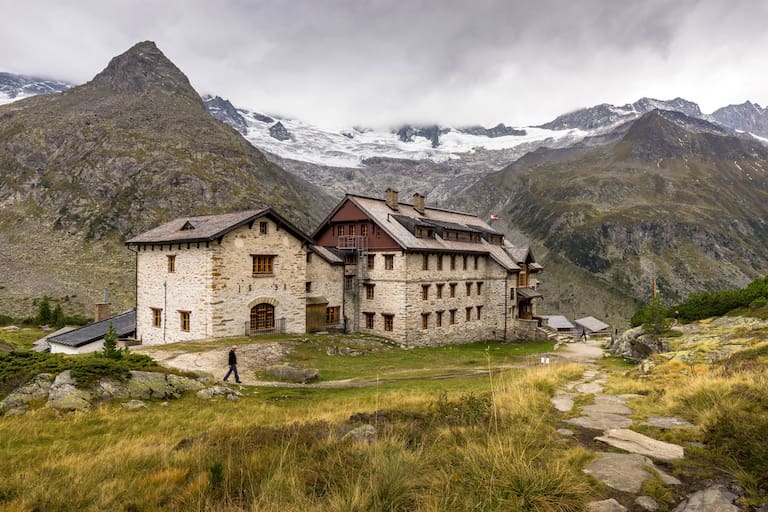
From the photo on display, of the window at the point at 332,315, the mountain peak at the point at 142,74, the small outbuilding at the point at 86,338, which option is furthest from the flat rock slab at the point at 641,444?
the mountain peak at the point at 142,74

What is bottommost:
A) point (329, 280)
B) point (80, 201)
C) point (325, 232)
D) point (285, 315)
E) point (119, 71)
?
point (285, 315)

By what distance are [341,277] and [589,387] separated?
28.1 m

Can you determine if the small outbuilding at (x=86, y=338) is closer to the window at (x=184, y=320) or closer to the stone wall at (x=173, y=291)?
the stone wall at (x=173, y=291)

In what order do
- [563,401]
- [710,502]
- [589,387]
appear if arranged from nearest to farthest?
[710,502], [563,401], [589,387]

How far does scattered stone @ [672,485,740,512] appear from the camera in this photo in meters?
5.04

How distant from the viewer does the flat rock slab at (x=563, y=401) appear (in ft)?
35.2

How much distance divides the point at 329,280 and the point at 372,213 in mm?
7864

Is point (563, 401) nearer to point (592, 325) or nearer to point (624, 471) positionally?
point (624, 471)

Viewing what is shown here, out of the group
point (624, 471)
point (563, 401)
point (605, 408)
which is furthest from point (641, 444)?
point (563, 401)

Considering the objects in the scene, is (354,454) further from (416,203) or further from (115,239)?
(115,239)

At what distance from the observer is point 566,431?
8398mm

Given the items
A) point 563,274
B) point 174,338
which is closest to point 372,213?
point 174,338

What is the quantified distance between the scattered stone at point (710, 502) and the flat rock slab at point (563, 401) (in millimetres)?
5117

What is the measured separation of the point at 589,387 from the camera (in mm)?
14258
